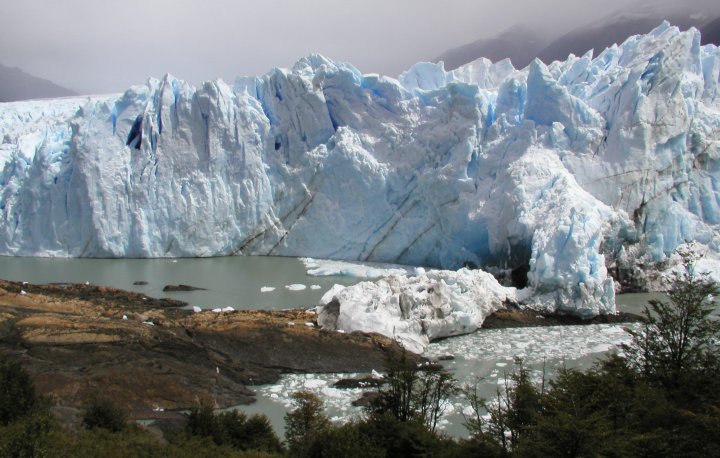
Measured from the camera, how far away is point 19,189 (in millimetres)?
25344

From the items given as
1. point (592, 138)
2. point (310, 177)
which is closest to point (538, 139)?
point (592, 138)

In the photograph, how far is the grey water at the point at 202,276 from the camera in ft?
54.1

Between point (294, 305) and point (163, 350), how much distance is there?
5.62m

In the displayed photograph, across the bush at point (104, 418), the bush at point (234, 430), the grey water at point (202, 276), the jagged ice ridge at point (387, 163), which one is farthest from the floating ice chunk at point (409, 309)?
the bush at point (104, 418)

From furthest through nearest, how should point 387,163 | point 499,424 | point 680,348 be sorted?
1. point 387,163
2. point 680,348
3. point 499,424

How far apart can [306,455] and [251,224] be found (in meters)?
19.5

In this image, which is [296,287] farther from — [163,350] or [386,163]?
[386,163]

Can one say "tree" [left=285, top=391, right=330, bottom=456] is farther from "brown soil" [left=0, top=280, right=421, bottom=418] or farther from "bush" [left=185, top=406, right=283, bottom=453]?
"brown soil" [left=0, top=280, right=421, bottom=418]

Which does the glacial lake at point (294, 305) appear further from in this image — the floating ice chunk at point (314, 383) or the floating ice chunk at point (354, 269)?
the floating ice chunk at point (354, 269)

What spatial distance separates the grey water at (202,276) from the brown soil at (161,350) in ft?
8.94

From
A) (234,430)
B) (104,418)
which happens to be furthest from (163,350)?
(234,430)

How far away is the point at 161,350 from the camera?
1029 cm

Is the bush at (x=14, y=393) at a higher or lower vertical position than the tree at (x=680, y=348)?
lower

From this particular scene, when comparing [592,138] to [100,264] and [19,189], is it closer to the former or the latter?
[100,264]
